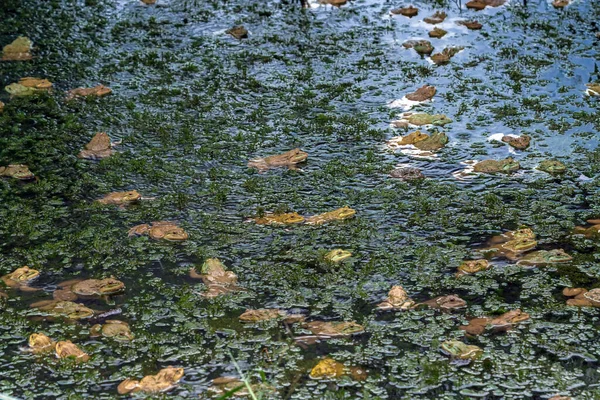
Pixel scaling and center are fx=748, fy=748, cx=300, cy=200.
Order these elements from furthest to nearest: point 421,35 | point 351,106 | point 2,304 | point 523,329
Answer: point 421,35 → point 351,106 → point 2,304 → point 523,329

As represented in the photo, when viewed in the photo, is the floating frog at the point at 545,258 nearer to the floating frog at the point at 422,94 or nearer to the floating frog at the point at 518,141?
A: the floating frog at the point at 518,141

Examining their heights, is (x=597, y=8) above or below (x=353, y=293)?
above

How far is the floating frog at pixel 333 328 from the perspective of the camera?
8.45 ft

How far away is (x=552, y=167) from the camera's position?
3549mm

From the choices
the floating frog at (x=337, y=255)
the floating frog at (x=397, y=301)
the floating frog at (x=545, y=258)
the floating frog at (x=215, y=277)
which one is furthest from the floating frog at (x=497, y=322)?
the floating frog at (x=215, y=277)

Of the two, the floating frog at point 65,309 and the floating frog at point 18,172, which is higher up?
the floating frog at point 18,172

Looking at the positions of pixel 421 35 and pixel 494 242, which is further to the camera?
pixel 421 35

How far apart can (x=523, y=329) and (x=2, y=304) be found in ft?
6.21

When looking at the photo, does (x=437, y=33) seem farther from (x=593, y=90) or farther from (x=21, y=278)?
(x=21, y=278)

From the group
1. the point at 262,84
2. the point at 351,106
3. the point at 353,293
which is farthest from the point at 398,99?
the point at 353,293

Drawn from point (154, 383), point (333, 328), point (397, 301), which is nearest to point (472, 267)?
point (397, 301)

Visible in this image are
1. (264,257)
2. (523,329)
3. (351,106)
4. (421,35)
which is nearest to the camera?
(523,329)

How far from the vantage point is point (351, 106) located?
165 inches

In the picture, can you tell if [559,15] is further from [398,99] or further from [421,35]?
[398,99]
